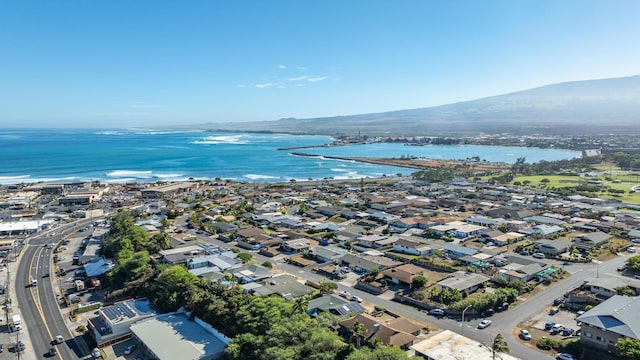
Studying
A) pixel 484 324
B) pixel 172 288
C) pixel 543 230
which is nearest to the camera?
pixel 484 324

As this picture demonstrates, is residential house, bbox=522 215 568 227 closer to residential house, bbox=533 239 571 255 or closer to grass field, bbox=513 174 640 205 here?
residential house, bbox=533 239 571 255

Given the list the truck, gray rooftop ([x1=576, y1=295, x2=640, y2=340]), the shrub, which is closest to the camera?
gray rooftop ([x1=576, y1=295, x2=640, y2=340])

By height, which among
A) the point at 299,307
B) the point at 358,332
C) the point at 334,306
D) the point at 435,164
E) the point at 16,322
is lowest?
the point at 435,164

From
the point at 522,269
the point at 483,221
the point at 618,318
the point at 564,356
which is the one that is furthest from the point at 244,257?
the point at 483,221

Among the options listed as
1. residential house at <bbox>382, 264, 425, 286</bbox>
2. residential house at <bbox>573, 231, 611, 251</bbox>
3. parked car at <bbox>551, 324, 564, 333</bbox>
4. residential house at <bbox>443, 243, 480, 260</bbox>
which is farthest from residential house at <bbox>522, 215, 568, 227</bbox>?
parked car at <bbox>551, 324, 564, 333</bbox>

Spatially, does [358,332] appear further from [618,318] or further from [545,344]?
[618,318]
